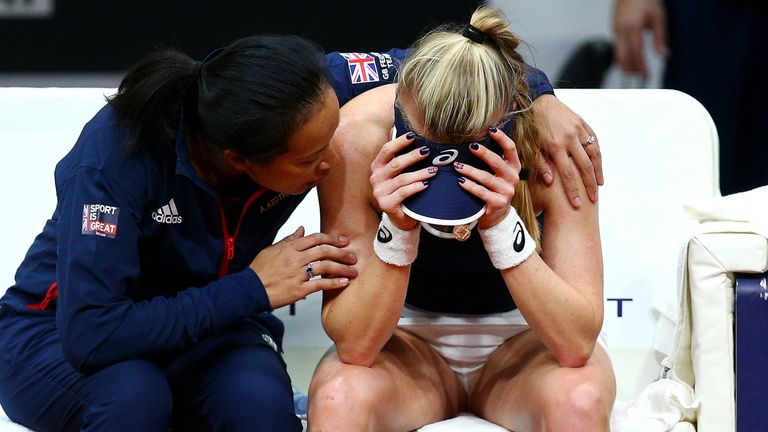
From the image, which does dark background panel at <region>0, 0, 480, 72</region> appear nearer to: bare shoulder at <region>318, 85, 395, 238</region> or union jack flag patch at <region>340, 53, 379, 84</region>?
union jack flag patch at <region>340, 53, 379, 84</region>

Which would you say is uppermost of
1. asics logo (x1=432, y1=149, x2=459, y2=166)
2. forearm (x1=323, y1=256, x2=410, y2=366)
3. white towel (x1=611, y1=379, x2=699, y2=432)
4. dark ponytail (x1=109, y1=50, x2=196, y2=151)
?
dark ponytail (x1=109, y1=50, x2=196, y2=151)

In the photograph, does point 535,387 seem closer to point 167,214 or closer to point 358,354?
point 358,354

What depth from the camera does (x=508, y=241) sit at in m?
1.83

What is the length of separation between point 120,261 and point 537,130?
0.71 meters

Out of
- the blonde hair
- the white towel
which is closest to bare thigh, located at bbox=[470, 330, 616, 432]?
the white towel

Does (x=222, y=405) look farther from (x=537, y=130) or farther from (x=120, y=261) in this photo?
(x=537, y=130)

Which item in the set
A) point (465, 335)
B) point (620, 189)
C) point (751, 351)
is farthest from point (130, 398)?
point (620, 189)

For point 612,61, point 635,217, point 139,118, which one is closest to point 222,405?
point 139,118

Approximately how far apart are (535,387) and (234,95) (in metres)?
0.66

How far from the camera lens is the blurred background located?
10.0 feet

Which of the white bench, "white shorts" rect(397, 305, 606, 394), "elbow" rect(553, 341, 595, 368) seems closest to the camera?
"elbow" rect(553, 341, 595, 368)

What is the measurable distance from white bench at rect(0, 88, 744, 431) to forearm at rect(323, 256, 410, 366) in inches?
22.2

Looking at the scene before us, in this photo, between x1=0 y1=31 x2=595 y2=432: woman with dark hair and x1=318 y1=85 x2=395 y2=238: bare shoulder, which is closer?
x1=0 y1=31 x2=595 y2=432: woman with dark hair

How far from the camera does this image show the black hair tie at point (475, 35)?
1.86m
